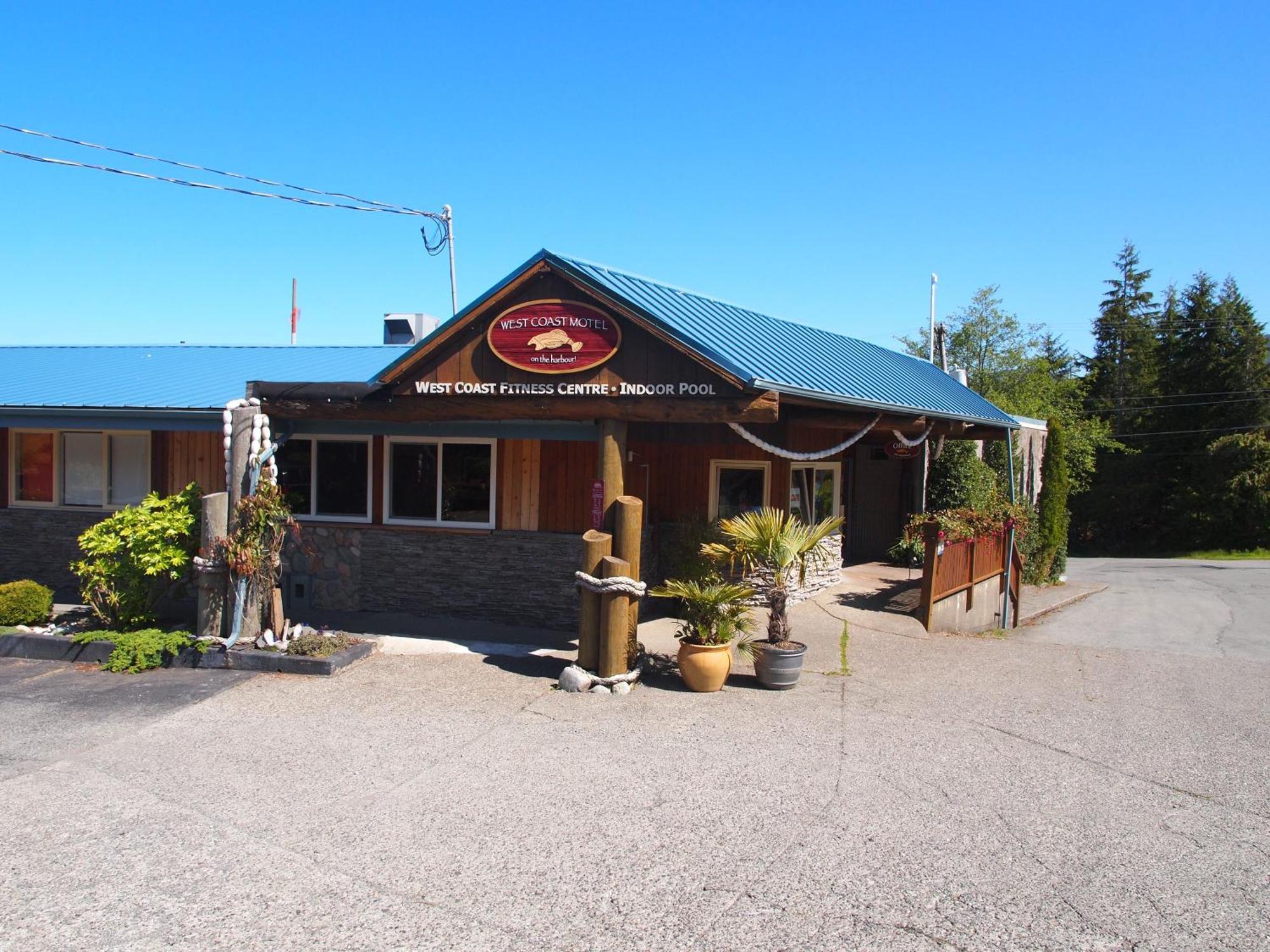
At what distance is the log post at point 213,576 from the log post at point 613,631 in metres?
4.14

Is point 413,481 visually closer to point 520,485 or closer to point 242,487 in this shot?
point 520,485

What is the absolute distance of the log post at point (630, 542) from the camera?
9102mm

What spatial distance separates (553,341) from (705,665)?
11.6ft

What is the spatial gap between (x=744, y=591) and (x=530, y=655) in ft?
8.64

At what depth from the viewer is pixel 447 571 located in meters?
12.5

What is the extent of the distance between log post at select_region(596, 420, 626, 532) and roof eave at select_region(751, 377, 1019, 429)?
1.49 meters

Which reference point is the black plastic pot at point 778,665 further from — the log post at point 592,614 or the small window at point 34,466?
the small window at point 34,466

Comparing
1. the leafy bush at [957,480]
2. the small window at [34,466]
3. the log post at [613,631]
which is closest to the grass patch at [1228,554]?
the leafy bush at [957,480]

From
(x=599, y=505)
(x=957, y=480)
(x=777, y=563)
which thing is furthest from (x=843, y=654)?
(x=957, y=480)

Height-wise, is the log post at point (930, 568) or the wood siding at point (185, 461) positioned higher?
the wood siding at point (185, 461)

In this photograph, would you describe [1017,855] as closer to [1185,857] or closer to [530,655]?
[1185,857]

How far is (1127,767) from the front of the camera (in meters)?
7.02

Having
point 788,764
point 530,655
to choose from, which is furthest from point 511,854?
point 530,655

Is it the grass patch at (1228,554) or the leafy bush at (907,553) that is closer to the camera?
the leafy bush at (907,553)
